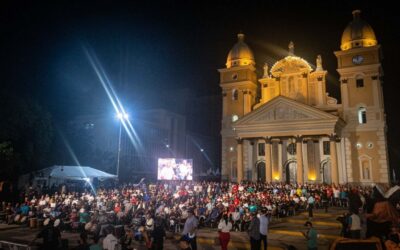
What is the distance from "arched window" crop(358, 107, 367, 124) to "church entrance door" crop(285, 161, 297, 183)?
8312 millimetres

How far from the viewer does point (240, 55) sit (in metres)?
43.0

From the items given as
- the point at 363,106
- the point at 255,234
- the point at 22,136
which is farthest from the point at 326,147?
the point at 22,136

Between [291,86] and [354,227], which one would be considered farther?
[291,86]

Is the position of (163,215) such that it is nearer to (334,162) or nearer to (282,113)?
(334,162)

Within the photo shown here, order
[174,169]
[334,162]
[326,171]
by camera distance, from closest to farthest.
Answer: [334,162] < [174,169] < [326,171]

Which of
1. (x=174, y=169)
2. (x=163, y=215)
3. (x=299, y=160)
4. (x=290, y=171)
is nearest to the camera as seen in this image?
(x=163, y=215)

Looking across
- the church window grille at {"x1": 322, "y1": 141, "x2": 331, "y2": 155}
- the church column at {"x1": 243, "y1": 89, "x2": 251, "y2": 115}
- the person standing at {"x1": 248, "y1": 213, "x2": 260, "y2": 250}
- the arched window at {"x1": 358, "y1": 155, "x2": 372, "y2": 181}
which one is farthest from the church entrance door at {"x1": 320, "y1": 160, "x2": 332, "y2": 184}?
the person standing at {"x1": 248, "y1": 213, "x2": 260, "y2": 250}

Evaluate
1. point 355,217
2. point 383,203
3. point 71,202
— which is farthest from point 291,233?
point 71,202

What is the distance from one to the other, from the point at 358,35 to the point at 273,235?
29.6 meters

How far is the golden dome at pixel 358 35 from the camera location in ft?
117

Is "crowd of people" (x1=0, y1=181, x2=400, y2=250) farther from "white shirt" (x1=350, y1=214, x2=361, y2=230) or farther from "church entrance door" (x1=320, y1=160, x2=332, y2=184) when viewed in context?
"church entrance door" (x1=320, y1=160, x2=332, y2=184)

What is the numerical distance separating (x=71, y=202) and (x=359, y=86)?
101 ft

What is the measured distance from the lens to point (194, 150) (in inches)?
2576

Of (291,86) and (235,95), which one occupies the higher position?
(291,86)
